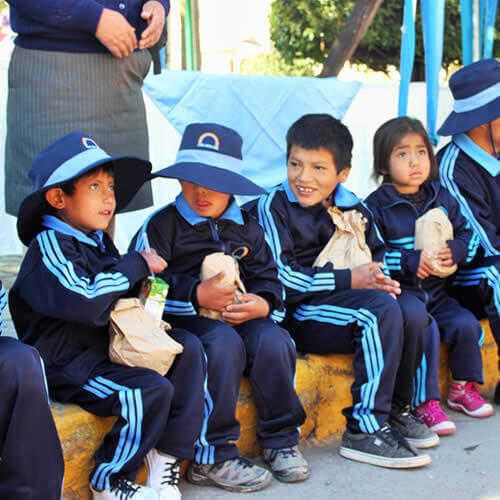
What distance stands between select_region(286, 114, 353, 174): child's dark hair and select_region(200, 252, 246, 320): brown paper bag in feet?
2.63

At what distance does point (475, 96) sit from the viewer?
12.6 ft

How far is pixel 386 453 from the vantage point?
2.70 meters

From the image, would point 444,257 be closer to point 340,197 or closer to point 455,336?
point 455,336

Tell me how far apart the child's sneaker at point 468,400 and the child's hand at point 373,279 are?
70cm

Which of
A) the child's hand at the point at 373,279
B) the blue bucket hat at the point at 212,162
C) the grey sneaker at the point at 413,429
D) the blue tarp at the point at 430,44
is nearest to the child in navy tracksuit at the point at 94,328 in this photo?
the blue bucket hat at the point at 212,162

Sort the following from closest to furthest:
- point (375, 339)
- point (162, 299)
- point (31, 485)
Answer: point (31, 485)
point (162, 299)
point (375, 339)

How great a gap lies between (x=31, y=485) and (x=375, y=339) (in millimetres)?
1450

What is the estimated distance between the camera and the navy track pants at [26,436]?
189cm

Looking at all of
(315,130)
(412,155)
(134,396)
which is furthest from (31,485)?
(412,155)

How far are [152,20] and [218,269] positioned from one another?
1.12 meters

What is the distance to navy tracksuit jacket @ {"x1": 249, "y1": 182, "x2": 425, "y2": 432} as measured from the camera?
110 inches

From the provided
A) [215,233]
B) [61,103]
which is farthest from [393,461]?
[61,103]

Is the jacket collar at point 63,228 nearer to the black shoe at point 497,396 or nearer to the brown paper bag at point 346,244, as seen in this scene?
the brown paper bag at point 346,244

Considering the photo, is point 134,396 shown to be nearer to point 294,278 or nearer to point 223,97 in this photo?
point 294,278
